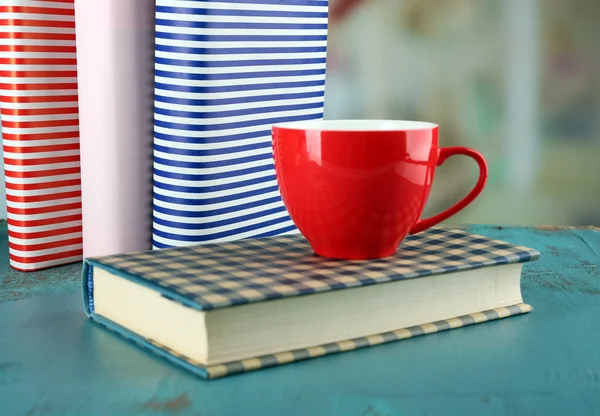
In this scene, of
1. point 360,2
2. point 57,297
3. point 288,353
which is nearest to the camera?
point 288,353

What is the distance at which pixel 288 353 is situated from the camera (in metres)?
0.42

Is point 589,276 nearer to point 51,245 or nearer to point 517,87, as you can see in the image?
point 517,87

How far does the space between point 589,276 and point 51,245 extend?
0.40 metres

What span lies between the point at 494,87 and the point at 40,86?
0.45 meters

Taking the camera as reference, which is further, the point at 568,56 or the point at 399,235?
the point at 568,56

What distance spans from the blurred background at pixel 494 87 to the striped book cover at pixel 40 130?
0.67ft

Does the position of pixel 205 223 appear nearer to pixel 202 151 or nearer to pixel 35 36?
pixel 202 151

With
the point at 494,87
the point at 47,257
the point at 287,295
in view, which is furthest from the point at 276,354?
the point at 494,87

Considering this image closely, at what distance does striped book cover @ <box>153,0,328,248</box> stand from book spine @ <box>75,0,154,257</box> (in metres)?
0.02

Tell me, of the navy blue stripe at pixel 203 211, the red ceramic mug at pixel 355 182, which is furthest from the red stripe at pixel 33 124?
the red ceramic mug at pixel 355 182

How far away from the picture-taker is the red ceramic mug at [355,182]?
1.53 feet

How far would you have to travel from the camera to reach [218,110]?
0.57 meters

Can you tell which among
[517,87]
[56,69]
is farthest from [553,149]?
[56,69]

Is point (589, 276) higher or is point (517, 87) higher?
point (517, 87)
